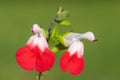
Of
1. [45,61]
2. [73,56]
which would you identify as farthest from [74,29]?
[45,61]

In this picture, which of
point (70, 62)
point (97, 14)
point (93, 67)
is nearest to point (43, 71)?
point (70, 62)

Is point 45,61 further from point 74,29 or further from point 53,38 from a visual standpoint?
point 74,29

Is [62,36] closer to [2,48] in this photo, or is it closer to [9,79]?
[9,79]

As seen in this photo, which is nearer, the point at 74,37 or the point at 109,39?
the point at 74,37

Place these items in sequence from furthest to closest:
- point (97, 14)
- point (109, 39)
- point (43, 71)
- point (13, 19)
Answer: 1. point (97, 14)
2. point (13, 19)
3. point (109, 39)
4. point (43, 71)

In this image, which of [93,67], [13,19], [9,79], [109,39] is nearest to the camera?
[9,79]

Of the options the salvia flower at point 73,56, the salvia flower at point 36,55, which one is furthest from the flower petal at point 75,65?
the salvia flower at point 36,55

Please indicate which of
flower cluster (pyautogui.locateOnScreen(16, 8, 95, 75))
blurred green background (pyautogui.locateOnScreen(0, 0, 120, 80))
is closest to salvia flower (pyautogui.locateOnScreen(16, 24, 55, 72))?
flower cluster (pyautogui.locateOnScreen(16, 8, 95, 75))

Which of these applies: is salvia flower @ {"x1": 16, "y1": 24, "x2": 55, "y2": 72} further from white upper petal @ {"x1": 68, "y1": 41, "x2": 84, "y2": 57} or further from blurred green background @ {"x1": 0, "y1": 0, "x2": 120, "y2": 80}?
blurred green background @ {"x1": 0, "y1": 0, "x2": 120, "y2": 80}
